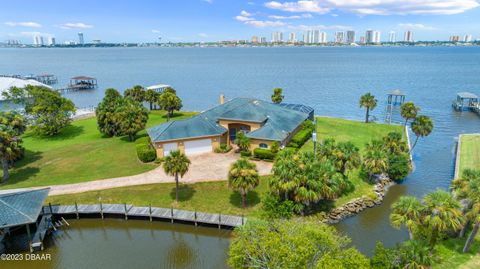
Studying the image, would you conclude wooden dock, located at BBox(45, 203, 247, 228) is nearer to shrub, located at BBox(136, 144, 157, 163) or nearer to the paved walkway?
the paved walkway

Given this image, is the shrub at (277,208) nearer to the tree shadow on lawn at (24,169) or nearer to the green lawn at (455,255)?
the green lawn at (455,255)

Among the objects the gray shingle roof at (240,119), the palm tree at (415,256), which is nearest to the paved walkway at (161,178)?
the gray shingle roof at (240,119)

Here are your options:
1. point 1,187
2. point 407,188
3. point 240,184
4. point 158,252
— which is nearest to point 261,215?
point 240,184

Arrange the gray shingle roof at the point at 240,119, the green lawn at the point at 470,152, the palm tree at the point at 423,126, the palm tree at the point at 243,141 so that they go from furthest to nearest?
1. the gray shingle roof at the point at 240,119
2. the palm tree at the point at 243,141
3. the palm tree at the point at 423,126
4. the green lawn at the point at 470,152

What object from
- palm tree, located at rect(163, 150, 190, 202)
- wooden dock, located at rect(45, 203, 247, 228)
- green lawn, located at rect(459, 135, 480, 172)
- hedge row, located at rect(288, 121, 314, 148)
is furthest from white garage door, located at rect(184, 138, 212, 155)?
green lawn, located at rect(459, 135, 480, 172)

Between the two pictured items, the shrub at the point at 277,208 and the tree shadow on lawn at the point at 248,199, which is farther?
the tree shadow on lawn at the point at 248,199

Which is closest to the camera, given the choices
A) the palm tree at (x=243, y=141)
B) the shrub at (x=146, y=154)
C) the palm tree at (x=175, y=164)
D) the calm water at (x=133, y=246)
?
the calm water at (x=133, y=246)

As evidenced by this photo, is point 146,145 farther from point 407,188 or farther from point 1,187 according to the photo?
point 407,188
